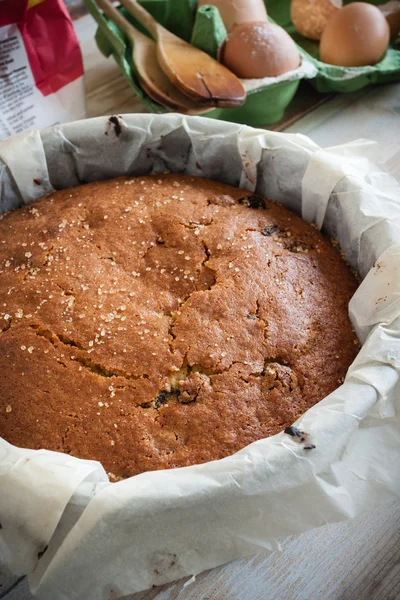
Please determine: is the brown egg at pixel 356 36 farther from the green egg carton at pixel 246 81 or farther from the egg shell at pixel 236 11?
the egg shell at pixel 236 11

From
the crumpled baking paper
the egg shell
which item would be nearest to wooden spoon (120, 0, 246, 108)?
the egg shell

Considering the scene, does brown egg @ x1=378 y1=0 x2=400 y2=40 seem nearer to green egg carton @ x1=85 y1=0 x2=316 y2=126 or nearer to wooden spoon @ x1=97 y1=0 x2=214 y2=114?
green egg carton @ x1=85 y1=0 x2=316 y2=126

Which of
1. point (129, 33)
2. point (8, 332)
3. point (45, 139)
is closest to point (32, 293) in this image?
point (8, 332)

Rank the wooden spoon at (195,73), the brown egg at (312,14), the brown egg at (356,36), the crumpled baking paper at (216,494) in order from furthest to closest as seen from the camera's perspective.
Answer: the brown egg at (312,14)
the brown egg at (356,36)
the wooden spoon at (195,73)
the crumpled baking paper at (216,494)

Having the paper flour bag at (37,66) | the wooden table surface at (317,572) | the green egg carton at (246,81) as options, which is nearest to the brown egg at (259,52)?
the green egg carton at (246,81)

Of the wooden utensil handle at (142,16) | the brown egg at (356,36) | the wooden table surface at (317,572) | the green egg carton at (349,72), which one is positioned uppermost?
the wooden utensil handle at (142,16)

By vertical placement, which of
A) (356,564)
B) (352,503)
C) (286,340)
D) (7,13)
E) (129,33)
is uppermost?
(7,13)

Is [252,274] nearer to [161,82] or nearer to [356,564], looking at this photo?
[356,564]
